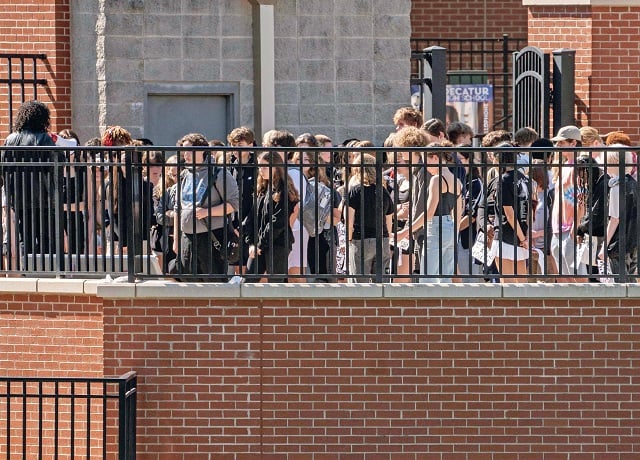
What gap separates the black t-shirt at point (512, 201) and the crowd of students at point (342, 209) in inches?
0.4

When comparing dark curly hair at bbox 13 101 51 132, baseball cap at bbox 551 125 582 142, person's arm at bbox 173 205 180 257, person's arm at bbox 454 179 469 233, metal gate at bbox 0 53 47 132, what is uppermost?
metal gate at bbox 0 53 47 132

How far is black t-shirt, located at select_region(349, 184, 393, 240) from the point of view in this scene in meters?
10.3

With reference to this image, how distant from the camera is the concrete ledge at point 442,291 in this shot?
10.1m

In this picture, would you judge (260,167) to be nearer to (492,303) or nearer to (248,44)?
(492,303)

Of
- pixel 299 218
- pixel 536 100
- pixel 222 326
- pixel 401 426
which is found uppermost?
pixel 536 100

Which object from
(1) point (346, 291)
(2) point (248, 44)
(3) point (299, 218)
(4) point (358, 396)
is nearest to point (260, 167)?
(3) point (299, 218)

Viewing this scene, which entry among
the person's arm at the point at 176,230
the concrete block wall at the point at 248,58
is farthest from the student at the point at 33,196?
the concrete block wall at the point at 248,58

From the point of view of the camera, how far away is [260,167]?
10.2 m

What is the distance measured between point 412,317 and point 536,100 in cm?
548

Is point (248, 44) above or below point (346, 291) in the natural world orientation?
above

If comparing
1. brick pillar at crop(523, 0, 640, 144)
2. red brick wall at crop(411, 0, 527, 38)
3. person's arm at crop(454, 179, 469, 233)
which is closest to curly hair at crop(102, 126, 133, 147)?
person's arm at crop(454, 179, 469, 233)

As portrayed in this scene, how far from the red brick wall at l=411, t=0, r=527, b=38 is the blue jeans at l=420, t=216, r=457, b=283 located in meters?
9.25

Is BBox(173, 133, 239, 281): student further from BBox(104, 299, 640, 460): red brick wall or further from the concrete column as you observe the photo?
the concrete column

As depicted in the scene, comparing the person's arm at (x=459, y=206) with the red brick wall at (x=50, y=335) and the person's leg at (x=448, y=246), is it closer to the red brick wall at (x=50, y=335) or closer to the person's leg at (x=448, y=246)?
the person's leg at (x=448, y=246)
